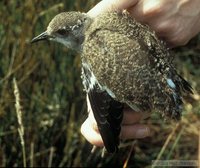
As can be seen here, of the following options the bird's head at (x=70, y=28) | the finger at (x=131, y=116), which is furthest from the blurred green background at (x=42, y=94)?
the finger at (x=131, y=116)

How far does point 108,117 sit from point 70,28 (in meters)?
0.42

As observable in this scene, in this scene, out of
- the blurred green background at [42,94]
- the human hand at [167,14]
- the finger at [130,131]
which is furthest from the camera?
the blurred green background at [42,94]

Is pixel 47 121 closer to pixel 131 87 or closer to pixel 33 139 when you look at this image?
pixel 33 139

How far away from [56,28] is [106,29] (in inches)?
11.6

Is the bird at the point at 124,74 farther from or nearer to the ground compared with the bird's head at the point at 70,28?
nearer to the ground

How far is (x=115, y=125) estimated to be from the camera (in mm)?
2027

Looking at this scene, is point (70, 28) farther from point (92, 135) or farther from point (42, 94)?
point (42, 94)

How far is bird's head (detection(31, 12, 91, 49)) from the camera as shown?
2.21 meters

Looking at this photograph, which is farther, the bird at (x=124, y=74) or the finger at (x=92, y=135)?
the finger at (x=92, y=135)

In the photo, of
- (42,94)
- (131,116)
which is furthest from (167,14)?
(42,94)

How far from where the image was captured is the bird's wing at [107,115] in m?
2.02

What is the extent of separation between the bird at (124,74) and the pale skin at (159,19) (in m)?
0.05

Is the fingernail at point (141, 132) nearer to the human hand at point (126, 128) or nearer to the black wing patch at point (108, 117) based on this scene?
the human hand at point (126, 128)

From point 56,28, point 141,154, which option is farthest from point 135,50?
A: point 141,154
